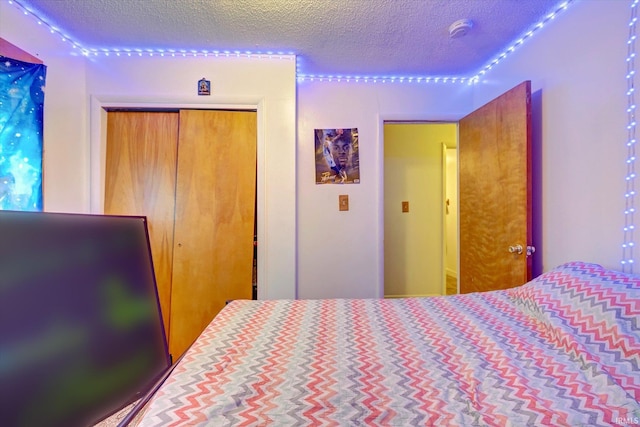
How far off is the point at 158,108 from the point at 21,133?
854mm

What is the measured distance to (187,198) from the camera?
2.10 m

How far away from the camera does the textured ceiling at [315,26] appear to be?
151 cm

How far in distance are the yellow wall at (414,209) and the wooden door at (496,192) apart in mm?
953

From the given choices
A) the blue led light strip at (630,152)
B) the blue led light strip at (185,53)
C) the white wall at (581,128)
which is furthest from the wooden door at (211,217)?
the blue led light strip at (630,152)

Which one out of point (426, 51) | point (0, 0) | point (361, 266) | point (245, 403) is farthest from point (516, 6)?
point (0, 0)

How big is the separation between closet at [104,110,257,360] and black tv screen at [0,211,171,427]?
1026 millimetres

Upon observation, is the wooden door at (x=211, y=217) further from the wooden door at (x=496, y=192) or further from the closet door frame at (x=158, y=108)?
the wooden door at (x=496, y=192)

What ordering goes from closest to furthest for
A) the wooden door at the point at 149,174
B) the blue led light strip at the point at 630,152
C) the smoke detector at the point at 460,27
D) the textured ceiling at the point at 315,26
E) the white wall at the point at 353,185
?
1. the blue led light strip at the point at 630,152
2. the textured ceiling at the point at 315,26
3. the smoke detector at the point at 460,27
4. the wooden door at the point at 149,174
5. the white wall at the point at 353,185

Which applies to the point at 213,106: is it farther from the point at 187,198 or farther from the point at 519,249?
the point at 519,249

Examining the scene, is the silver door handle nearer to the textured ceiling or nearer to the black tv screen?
the textured ceiling

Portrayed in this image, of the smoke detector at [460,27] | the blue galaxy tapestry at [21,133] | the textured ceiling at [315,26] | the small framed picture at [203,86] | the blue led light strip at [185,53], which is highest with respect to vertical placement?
the blue led light strip at [185,53]

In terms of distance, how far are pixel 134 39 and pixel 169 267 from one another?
1.69 metres

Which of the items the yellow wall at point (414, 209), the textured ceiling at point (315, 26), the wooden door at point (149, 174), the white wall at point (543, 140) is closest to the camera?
the white wall at point (543, 140)

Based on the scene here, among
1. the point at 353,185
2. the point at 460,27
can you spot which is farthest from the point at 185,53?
the point at 460,27
